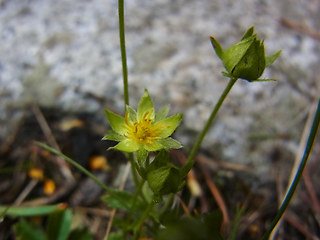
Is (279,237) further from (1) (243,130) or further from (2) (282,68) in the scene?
(2) (282,68)

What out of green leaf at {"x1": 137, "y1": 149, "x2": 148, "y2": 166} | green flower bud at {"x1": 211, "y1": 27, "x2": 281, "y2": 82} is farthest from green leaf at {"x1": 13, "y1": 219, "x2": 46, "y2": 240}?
green flower bud at {"x1": 211, "y1": 27, "x2": 281, "y2": 82}

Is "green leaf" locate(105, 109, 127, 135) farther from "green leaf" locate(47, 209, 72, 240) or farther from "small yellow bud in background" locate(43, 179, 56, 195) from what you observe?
"small yellow bud in background" locate(43, 179, 56, 195)

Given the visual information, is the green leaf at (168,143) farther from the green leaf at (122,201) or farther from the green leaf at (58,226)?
the green leaf at (58,226)

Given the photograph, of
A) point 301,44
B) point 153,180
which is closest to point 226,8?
point 301,44

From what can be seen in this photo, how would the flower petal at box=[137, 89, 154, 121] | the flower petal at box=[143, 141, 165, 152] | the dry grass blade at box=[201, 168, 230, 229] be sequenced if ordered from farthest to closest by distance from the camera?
1. the dry grass blade at box=[201, 168, 230, 229]
2. the flower petal at box=[137, 89, 154, 121]
3. the flower petal at box=[143, 141, 165, 152]

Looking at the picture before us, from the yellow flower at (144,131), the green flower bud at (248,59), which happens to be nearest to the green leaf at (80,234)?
the yellow flower at (144,131)

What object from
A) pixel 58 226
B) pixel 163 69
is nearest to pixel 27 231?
pixel 58 226
